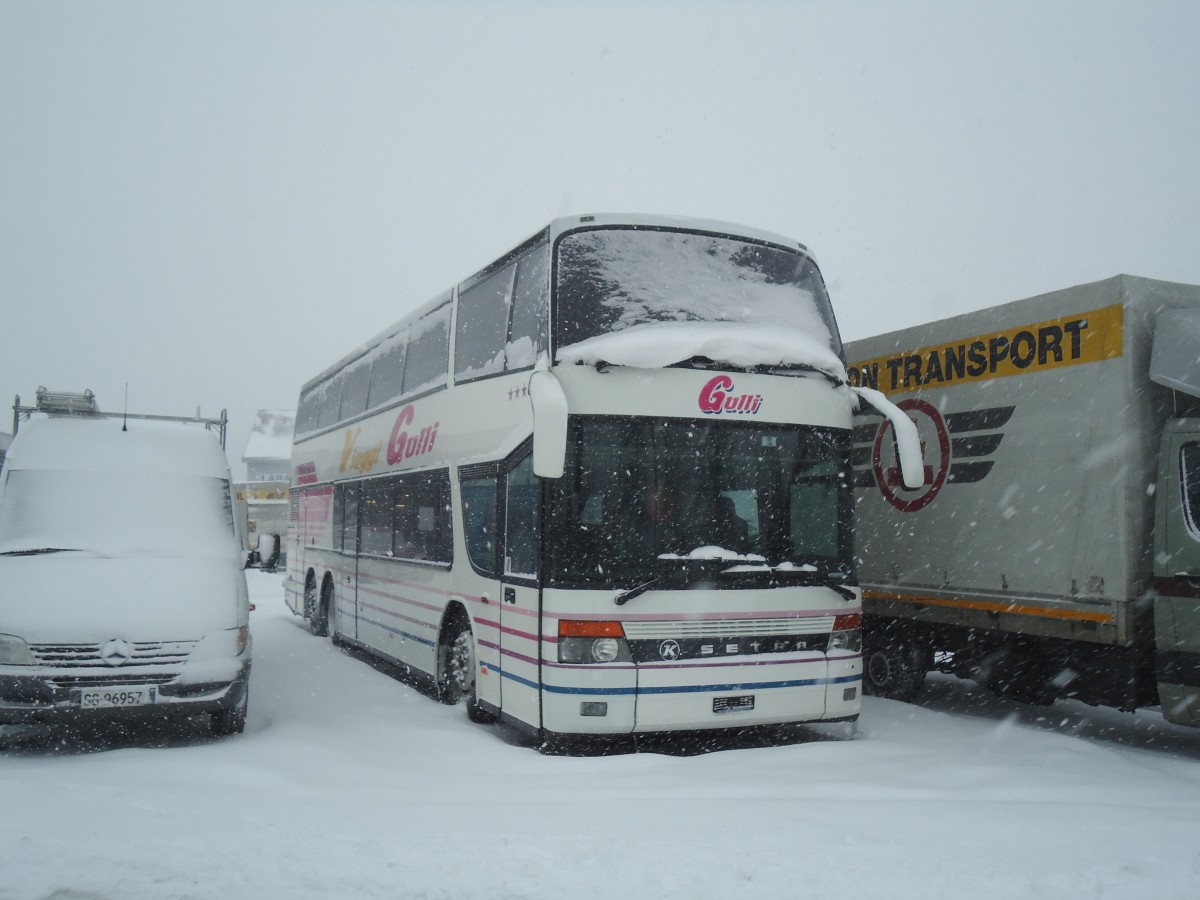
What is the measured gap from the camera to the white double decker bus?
736 centimetres

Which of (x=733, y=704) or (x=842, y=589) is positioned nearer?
(x=733, y=704)

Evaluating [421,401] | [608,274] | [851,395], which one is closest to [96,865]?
[608,274]

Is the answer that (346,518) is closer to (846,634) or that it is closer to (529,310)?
(529,310)

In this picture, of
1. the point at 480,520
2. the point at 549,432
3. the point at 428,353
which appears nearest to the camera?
the point at 549,432

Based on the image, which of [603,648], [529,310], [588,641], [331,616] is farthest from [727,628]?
[331,616]

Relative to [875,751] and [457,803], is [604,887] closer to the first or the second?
[457,803]

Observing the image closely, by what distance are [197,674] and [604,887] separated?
442cm

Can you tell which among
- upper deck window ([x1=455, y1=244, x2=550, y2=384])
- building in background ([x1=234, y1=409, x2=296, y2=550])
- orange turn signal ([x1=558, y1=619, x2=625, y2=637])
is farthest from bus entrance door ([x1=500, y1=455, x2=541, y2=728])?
building in background ([x1=234, y1=409, x2=296, y2=550])

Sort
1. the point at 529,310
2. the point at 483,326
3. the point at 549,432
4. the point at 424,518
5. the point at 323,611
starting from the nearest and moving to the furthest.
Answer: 1. the point at 549,432
2. the point at 529,310
3. the point at 483,326
4. the point at 424,518
5. the point at 323,611

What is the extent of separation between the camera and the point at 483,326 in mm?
9562

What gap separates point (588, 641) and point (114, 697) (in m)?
3.47

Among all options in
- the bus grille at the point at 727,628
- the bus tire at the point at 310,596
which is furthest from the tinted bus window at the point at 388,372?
the bus grille at the point at 727,628

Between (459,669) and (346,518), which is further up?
(346,518)

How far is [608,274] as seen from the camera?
7965 millimetres
